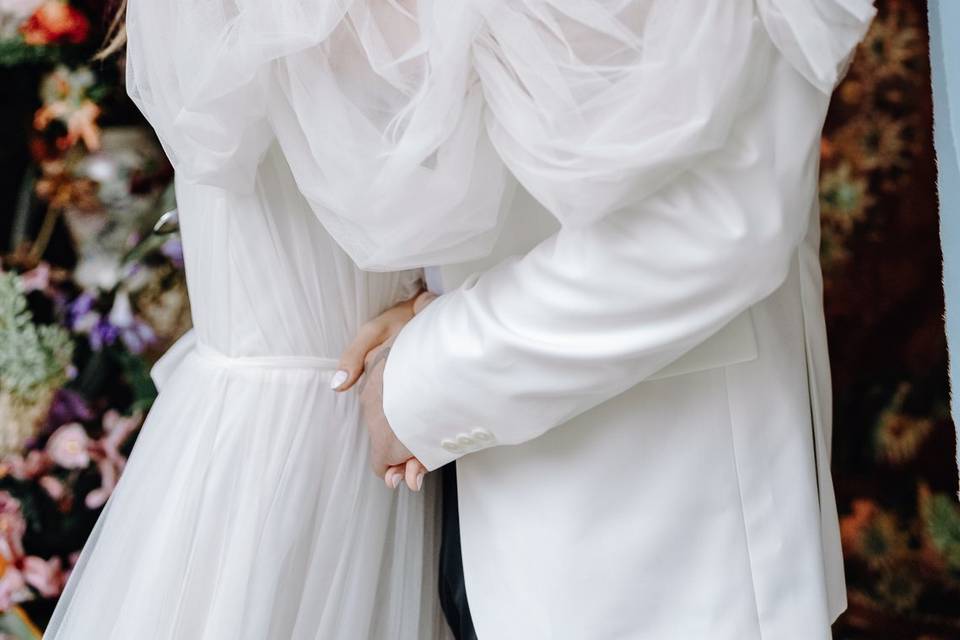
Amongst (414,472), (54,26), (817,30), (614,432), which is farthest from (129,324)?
(817,30)

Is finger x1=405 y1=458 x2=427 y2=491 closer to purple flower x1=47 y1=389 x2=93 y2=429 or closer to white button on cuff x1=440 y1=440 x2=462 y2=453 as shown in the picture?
white button on cuff x1=440 y1=440 x2=462 y2=453

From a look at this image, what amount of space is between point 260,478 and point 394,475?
0.36 ft

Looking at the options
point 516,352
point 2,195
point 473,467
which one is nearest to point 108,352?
point 2,195

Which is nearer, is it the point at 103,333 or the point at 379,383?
the point at 379,383

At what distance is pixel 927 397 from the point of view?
137 cm

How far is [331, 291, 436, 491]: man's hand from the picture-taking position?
73 centimetres

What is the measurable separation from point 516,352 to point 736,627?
270mm

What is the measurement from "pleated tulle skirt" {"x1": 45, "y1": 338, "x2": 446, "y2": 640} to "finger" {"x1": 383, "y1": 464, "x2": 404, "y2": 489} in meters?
0.06

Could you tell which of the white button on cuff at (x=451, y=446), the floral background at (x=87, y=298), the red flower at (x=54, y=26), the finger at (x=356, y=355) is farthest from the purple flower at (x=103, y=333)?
the white button on cuff at (x=451, y=446)

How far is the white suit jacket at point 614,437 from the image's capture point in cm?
62

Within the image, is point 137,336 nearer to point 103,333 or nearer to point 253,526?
point 103,333

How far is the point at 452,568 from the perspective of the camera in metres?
0.83

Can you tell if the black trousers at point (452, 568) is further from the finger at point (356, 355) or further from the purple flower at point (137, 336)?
the purple flower at point (137, 336)

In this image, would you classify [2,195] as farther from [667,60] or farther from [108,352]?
[667,60]
